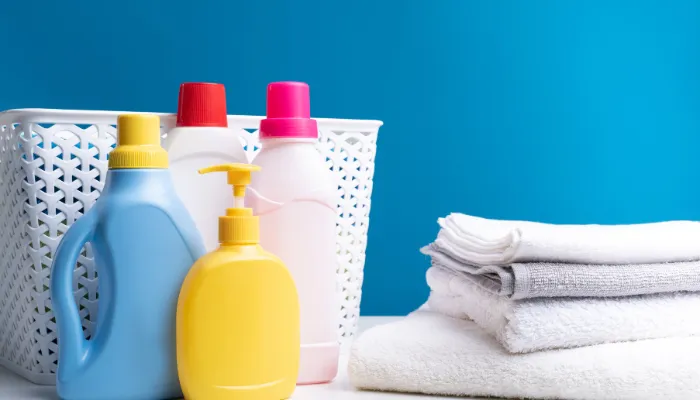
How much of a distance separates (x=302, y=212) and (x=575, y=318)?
28 centimetres

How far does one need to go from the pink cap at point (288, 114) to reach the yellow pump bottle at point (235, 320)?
94 millimetres

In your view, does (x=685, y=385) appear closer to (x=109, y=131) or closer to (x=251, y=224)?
(x=251, y=224)

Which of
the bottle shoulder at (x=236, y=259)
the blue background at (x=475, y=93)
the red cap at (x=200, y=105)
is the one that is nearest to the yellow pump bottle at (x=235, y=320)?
the bottle shoulder at (x=236, y=259)

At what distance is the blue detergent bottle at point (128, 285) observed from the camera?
67 cm

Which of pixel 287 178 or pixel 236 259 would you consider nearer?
pixel 236 259

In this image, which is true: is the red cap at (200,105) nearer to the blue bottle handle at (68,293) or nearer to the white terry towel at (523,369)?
the blue bottle handle at (68,293)

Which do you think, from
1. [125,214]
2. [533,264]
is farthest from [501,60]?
[125,214]

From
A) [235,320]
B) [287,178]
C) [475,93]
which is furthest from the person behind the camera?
[475,93]

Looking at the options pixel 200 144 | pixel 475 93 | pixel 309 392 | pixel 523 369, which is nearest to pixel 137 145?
pixel 200 144

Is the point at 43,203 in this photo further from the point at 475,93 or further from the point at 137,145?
the point at 475,93

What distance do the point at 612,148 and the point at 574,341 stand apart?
2.13 ft

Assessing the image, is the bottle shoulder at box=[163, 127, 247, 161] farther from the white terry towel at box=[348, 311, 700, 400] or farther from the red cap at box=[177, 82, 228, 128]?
the white terry towel at box=[348, 311, 700, 400]

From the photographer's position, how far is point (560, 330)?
2.35 feet

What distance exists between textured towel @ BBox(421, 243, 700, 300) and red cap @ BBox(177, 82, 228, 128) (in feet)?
0.97
